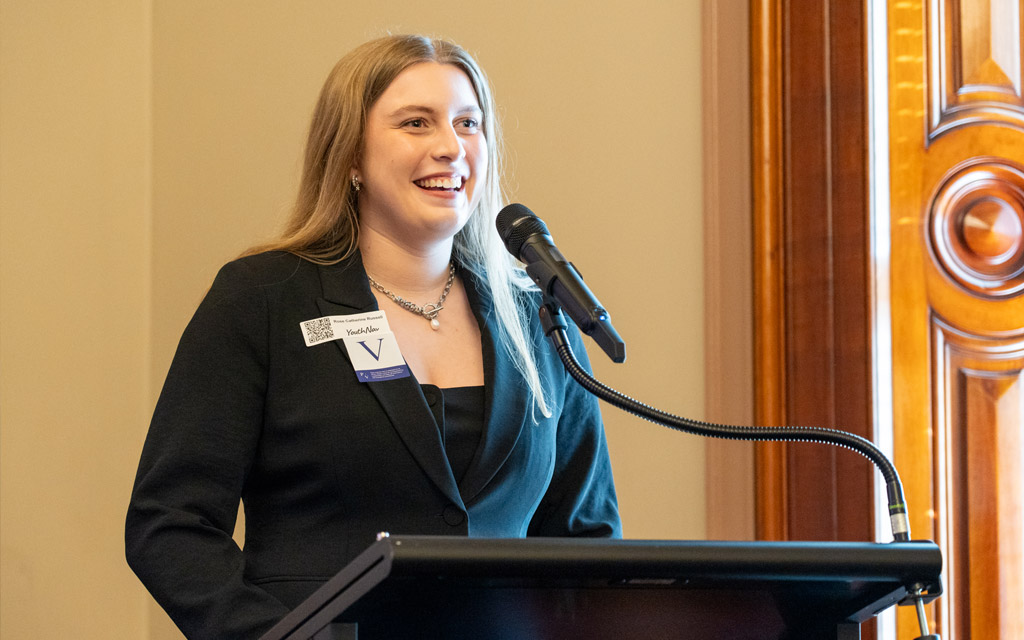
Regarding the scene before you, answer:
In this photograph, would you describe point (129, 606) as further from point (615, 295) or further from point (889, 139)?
point (889, 139)

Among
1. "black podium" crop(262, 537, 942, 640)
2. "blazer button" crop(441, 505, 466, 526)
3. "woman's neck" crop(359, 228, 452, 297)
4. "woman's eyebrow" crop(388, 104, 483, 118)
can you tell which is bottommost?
"black podium" crop(262, 537, 942, 640)

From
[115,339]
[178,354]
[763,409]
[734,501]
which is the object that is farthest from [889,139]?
[115,339]

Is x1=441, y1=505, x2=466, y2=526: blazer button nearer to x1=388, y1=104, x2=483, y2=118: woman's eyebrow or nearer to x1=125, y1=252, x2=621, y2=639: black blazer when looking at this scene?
x1=125, y1=252, x2=621, y2=639: black blazer

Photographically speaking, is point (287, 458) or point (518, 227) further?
point (287, 458)

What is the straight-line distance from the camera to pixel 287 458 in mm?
1692

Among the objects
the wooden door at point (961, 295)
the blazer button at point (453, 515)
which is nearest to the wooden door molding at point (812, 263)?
the wooden door at point (961, 295)

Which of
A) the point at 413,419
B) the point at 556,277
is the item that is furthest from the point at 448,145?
the point at 556,277

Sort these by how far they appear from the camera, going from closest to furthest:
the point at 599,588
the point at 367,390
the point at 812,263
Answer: the point at 599,588 → the point at 367,390 → the point at 812,263

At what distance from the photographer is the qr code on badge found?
5.83 feet

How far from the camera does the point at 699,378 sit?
2.61m

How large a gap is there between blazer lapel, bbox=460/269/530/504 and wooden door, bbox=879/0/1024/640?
2.99 feet

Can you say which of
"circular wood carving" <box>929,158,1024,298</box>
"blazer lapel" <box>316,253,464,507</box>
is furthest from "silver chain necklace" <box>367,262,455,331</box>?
"circular wood carving" <box>929,158,1024,298</box>

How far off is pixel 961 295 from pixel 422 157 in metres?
1.22

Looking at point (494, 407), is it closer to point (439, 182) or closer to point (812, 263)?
point (439, 182)
